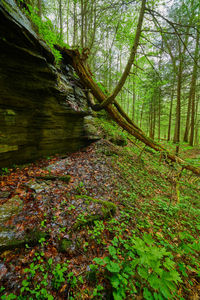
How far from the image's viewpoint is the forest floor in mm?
1924

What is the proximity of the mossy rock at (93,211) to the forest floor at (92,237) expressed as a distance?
2 centimetres

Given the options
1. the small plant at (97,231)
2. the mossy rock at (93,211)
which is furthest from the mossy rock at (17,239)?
the small plant at (97,231)

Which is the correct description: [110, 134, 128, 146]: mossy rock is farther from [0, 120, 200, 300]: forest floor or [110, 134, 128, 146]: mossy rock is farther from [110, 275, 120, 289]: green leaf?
[110, 275, 120, 289]: green leaf

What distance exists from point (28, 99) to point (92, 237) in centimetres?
445

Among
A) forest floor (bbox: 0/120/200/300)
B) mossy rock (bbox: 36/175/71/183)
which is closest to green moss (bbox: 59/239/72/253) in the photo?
forest floor (bbox: 0/120/200/300)

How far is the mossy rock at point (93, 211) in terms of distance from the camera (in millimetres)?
2949

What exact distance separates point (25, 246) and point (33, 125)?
3614 mm

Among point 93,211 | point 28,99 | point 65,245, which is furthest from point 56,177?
point 28,99

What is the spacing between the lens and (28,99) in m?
4.17

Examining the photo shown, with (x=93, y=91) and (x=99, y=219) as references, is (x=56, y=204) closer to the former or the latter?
(x=99, y=219)

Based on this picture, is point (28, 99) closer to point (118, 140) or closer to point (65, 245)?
point (65, 245)

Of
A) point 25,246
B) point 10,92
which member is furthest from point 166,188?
point 10,92

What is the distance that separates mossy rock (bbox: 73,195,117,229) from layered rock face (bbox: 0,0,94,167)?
2.68m

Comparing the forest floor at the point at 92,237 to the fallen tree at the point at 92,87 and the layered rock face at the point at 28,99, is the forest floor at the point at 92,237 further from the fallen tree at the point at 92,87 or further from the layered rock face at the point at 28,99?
the fallen tree at the point at 92,87
